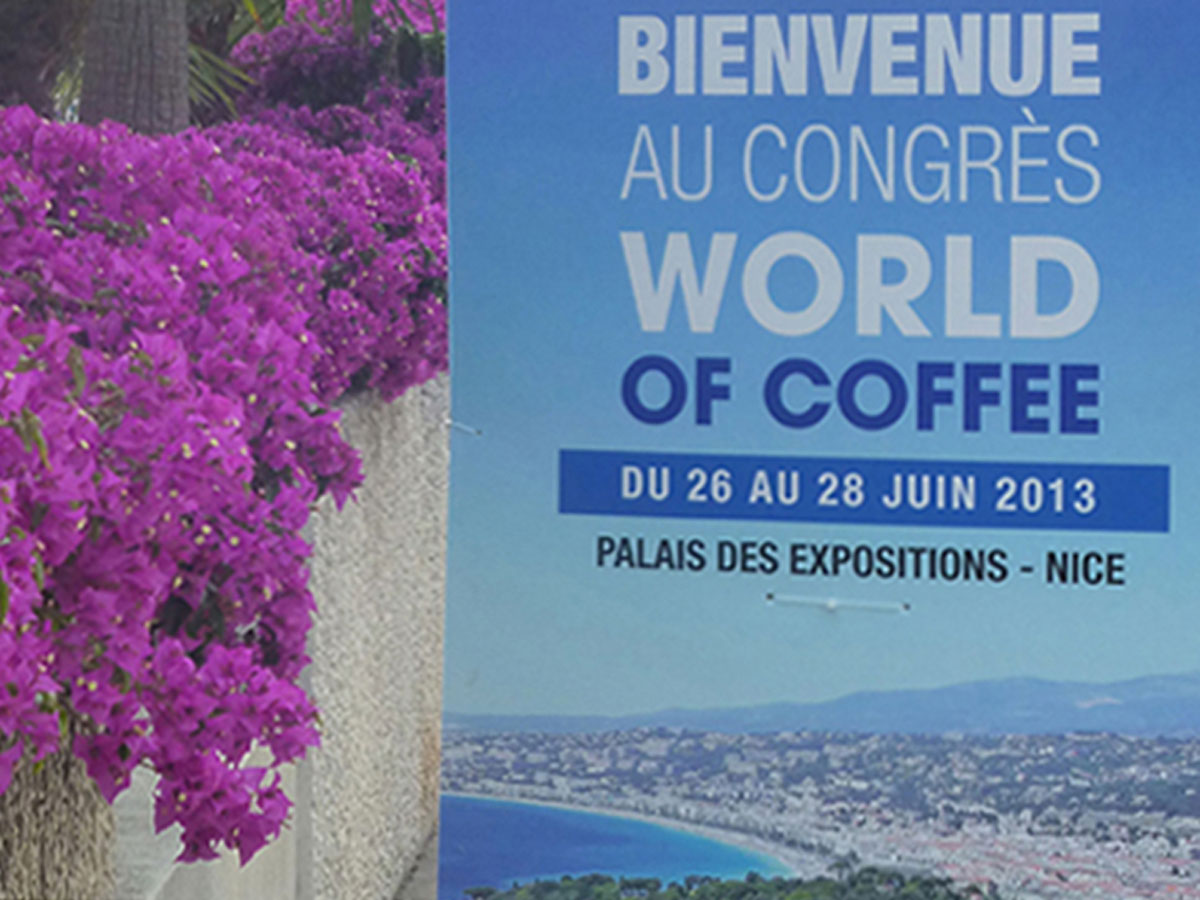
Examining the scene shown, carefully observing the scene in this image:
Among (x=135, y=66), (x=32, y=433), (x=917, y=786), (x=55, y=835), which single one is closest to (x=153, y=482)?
(x=32, y=433)

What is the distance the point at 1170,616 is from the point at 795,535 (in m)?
0.64

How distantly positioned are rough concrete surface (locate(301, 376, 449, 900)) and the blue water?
1787mm

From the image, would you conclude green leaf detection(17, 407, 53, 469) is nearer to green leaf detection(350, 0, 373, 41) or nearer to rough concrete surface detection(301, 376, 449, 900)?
rough concrete surface detection(301, 376, 449, 900)

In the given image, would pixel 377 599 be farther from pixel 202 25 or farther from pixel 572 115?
pixel 202 25

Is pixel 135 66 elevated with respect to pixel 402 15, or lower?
lower

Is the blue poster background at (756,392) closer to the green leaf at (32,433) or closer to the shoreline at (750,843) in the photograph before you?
the shoreline at (750,843)

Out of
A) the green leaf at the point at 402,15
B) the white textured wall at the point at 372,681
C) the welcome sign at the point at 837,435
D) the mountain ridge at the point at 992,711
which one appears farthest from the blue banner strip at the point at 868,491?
the green leaf at the point at 402,15

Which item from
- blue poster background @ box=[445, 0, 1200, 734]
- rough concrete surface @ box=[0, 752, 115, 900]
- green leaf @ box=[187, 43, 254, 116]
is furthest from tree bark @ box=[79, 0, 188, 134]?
rough concrete surface @ box=[0, 752, 115, 900]

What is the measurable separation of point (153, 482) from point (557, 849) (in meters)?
1.23

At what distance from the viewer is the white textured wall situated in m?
5.36

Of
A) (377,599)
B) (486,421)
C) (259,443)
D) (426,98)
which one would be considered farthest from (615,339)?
(426,98)

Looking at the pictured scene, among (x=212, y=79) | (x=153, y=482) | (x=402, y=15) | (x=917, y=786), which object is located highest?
(x=402, y=15)

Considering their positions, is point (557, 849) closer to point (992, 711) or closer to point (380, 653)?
point (992, 711)

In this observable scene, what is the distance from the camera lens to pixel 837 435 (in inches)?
132
